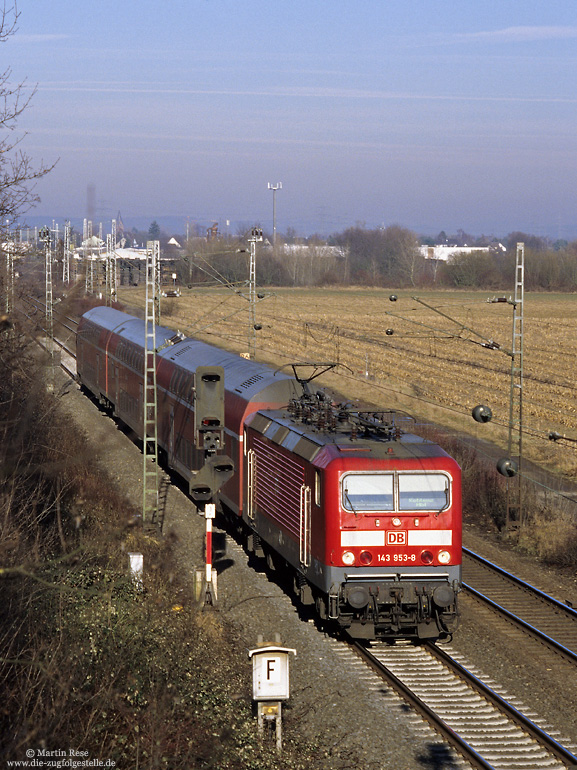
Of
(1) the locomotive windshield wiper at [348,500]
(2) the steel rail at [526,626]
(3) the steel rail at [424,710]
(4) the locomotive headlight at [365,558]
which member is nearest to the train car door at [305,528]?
(1) the locomotive windshield wiper at [348,500]

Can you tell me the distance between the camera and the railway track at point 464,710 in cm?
995

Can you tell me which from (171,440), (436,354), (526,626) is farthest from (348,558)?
(436,354)

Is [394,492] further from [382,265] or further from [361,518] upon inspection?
[382,265]

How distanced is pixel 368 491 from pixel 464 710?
3.01 meters

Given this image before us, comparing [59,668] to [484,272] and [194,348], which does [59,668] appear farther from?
[484,272]

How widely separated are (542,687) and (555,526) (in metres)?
8.09

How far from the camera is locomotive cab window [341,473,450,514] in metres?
12.5

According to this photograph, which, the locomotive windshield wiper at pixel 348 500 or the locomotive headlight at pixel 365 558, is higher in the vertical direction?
the locomotive windshield wiper at pixel 348 500

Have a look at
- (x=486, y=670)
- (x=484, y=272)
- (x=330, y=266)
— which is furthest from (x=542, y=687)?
(x=330, y=266)

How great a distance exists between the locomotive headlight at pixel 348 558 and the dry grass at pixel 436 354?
→ 17.0ft

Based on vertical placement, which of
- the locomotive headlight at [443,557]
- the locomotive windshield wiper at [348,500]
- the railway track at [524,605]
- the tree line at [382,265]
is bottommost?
the railway track at [524,605]

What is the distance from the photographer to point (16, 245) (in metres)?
14.0

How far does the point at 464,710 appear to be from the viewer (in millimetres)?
11211

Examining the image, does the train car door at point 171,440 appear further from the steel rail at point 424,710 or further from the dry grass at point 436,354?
the steel rail at point 424,710
